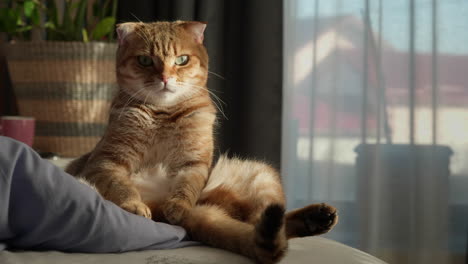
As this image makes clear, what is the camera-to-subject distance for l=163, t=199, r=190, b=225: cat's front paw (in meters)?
0.94

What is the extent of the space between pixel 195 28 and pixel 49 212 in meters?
0.77

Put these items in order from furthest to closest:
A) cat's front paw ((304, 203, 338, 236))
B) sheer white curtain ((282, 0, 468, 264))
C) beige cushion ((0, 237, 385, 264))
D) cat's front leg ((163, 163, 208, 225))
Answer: sheer white curtain ((282, 0, 468, 264)) → cat's front leg ((163, 163, 208, 225)) → cat's front paw ((304, 203, 338, 236)) → beige cushion ((0, 237, 385, 264))

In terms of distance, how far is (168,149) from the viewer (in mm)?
1209

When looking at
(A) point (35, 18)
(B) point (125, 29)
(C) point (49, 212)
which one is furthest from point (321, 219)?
(A) point (35, 18)

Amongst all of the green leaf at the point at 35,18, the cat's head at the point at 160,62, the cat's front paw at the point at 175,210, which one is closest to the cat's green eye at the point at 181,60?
the cat's head at the point at 160,62

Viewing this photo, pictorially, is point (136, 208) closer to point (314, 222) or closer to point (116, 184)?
point (116, 184)

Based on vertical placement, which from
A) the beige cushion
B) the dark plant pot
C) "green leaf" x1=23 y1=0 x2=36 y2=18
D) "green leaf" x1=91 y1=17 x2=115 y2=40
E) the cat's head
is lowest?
the dark plant pot

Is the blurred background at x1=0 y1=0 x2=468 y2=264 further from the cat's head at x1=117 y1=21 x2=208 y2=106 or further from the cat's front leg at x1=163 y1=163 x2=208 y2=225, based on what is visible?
the cat's front leg at x1=163 y1=163 x2=208 y2=225

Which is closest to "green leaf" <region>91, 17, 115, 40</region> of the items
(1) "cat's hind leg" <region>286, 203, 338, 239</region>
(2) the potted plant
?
(2) the potted plant

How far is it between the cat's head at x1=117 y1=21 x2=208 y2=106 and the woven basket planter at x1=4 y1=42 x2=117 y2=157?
811 millimetres

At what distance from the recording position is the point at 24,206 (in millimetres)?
660

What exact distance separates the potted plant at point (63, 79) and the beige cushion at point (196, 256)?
4.75ft

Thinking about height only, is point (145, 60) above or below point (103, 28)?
below

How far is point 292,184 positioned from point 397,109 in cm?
51
